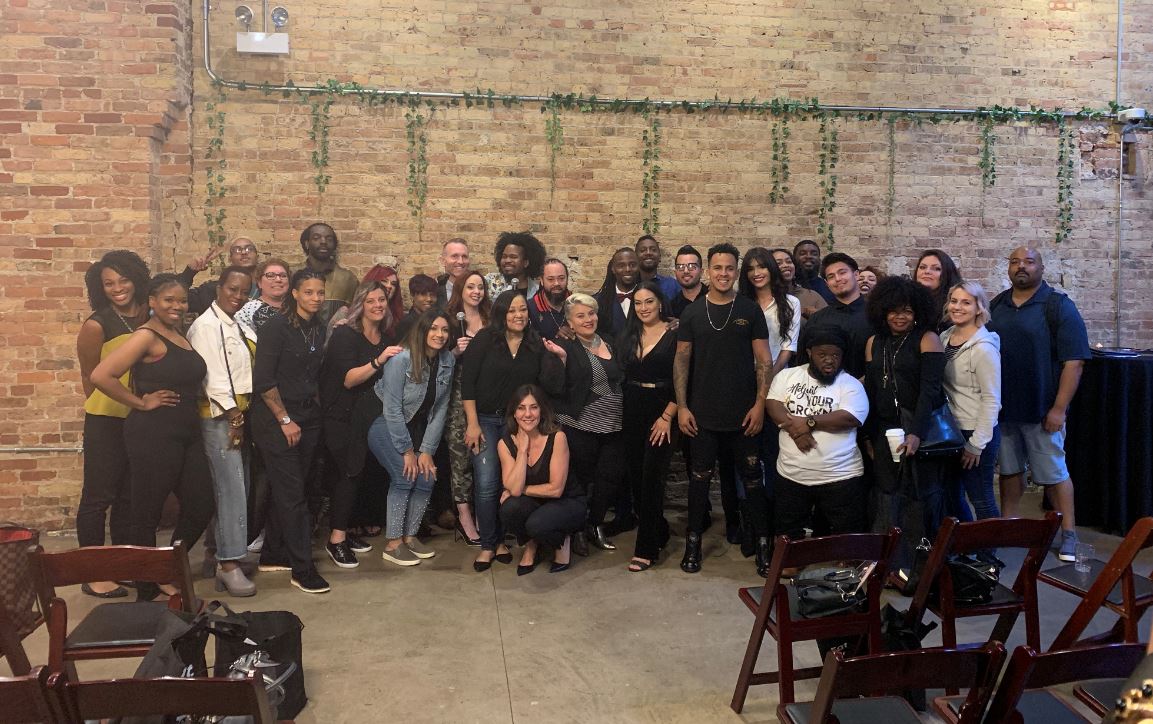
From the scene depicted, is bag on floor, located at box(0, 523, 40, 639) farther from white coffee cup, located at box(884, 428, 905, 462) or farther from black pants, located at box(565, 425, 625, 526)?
white coffee cup, located at box(884, 428, 905, 462)

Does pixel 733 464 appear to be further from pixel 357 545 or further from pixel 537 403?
pixel 357 545

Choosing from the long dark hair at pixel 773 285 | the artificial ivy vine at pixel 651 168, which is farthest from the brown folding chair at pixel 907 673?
the artificial ivy vine at pixel 651 168

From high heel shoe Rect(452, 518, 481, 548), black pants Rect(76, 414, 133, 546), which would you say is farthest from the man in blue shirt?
black pants Rect(76, 414, 133, 546)

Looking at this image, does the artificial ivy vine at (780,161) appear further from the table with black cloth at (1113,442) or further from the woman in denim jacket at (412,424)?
the woman in denim jacket at (412,424)

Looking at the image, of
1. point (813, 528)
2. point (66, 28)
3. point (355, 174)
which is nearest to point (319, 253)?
point (355, 174)

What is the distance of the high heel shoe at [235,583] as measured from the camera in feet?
13.9

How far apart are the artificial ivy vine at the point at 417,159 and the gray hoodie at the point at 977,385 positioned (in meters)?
3.67

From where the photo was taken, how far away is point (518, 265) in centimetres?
542

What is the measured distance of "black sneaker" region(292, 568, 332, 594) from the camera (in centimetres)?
426

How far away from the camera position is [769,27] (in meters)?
6.36

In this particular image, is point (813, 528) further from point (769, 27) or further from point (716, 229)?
point (769, 27)

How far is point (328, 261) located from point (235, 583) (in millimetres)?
2369

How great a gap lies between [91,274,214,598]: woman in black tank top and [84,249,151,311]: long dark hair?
9.5 inches

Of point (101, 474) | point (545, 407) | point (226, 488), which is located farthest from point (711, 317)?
point (101, 474)
